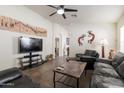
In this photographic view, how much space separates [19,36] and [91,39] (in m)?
4.46

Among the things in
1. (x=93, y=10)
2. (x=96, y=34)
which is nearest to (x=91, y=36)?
(x=96, y=34)

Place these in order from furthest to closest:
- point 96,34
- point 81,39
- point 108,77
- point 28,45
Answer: point 81,39, point 96,34, point 28,45, point 108,77

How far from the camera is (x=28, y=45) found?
5.37 m

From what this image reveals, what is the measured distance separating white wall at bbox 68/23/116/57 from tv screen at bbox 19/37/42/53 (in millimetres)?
2520

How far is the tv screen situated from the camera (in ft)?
16.5

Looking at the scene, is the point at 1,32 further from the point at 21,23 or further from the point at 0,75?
the point at 0,75

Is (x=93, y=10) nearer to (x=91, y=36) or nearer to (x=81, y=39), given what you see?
(x=91, y=36)

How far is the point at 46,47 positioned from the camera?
7.57 meters

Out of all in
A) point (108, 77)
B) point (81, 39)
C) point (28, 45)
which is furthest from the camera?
point (81, 39)

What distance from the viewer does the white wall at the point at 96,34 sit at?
7543 mm

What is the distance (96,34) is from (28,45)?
436 cm

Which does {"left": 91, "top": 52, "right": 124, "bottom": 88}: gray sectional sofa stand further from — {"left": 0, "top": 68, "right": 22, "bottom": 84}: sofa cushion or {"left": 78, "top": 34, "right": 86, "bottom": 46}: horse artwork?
{"left": 78, "top": 34, "right": 86, "bottom": 46}: horse artwork

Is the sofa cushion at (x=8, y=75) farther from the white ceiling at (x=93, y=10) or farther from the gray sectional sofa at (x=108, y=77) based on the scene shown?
the white ceiling at (x=93, y=10)
